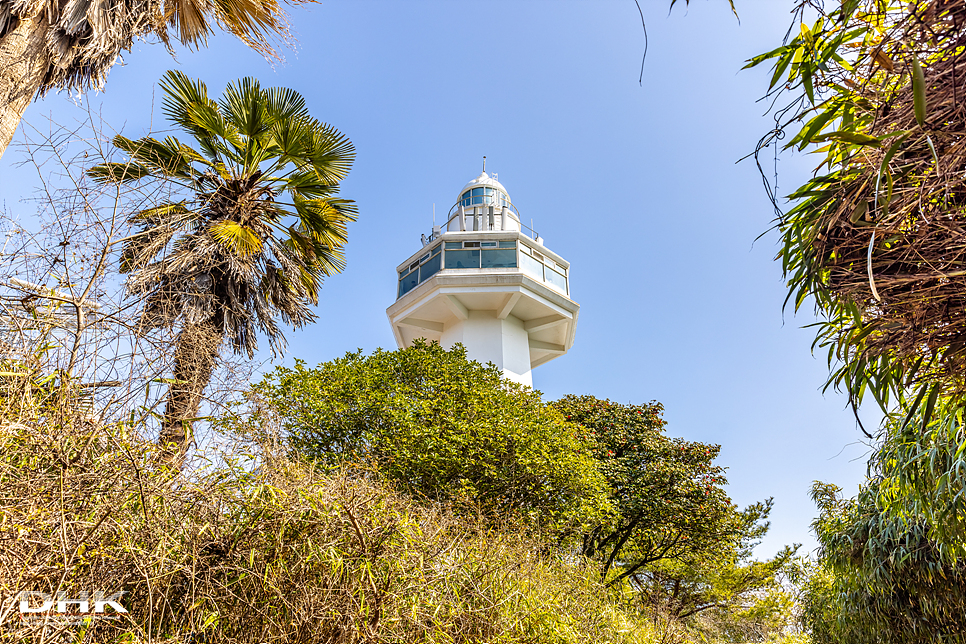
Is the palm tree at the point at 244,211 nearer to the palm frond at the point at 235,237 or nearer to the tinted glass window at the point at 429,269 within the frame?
A: the palm frond at the point at 235,237

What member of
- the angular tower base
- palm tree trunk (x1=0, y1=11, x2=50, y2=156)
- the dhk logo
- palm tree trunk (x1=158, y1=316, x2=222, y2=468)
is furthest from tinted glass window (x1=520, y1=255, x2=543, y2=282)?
the dhk logo

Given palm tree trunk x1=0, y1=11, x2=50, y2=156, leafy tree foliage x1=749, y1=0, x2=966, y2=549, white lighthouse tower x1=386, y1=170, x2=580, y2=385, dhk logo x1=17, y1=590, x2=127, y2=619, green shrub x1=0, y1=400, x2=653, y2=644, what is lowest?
dhk logo x1=17, y1=590, x2=127, y2=619

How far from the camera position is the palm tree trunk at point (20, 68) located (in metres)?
4.39

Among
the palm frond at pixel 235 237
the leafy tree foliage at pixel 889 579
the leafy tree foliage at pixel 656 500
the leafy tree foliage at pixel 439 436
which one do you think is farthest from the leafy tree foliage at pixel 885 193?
the leafy tree foliage at pixel 656 500

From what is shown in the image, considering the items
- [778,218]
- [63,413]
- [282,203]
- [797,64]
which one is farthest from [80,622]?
[282,203]

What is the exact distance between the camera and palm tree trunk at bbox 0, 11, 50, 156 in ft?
14.4

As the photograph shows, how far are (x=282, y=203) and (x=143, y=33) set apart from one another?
2526 millimetres

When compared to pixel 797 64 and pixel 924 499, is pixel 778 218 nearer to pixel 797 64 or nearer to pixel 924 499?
pixel 797 64

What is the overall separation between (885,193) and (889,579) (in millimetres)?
6348

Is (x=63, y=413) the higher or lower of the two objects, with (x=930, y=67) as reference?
lower

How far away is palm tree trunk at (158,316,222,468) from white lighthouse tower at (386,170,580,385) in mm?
10370

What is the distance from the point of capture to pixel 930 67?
4.70 feet

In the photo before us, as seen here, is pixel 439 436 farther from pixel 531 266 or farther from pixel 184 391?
pixel 531 266

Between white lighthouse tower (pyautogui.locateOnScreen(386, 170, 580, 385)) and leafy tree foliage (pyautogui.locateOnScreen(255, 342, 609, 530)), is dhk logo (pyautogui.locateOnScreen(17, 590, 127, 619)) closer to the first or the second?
leafy tree foliage (pyautogui.locateOnScreen(255, 342, 609, 530))
